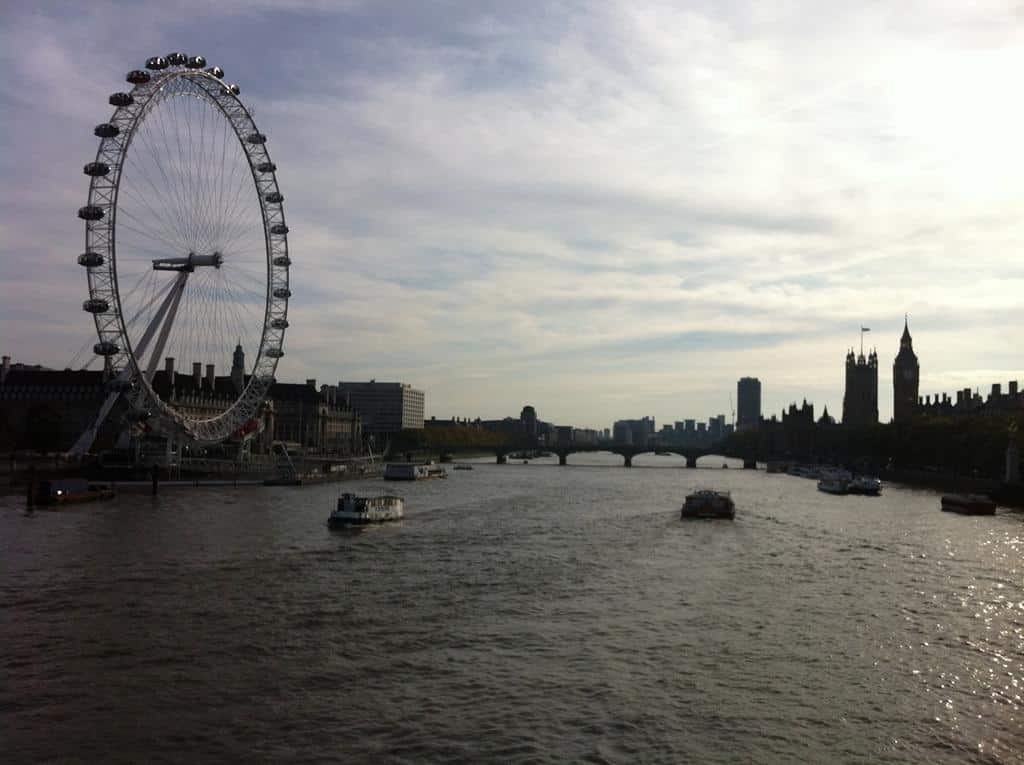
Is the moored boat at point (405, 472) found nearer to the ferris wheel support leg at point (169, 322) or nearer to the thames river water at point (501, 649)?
the ferris wheel support leg at point (169, 322)

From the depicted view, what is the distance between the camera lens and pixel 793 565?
39219 millimetres

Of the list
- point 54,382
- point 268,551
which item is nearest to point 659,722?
point 268,551

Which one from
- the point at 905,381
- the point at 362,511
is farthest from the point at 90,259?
the point at 905,381

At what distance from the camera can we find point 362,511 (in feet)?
173

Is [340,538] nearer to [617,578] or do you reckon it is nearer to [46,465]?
[617,578]

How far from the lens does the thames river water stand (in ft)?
57.5

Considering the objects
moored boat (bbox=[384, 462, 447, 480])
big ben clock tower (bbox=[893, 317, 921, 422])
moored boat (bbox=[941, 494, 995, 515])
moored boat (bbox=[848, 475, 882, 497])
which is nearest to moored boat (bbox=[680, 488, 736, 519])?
moored boat (bbox=[941, 494, 995, 515])

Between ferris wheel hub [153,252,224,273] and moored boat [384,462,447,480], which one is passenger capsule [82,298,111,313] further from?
moored boat [384,462,447,480]

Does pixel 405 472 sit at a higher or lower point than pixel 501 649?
higher

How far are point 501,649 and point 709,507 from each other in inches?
1506

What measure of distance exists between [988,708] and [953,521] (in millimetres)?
43772

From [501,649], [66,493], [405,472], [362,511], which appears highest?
[405,472]

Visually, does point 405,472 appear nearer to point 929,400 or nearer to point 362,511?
point 362,511

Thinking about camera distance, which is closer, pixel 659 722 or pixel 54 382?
pixel 659 722
